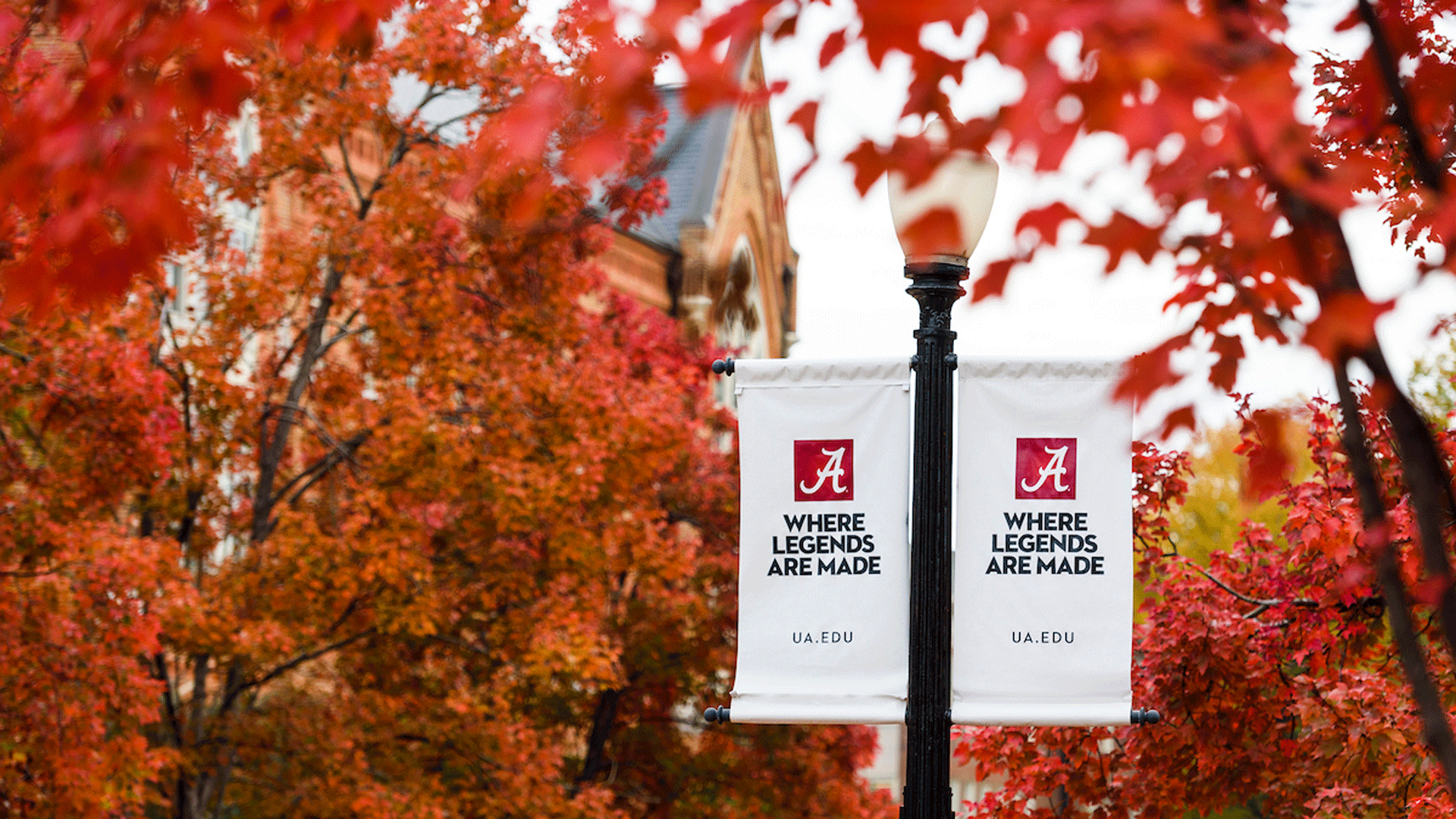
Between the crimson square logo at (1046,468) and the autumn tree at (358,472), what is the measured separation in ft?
18.4

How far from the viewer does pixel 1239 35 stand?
244 centimetres

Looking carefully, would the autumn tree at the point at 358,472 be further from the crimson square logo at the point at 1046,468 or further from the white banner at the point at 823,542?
the crimson square logo at the point at 1046,468

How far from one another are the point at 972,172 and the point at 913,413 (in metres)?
1.11

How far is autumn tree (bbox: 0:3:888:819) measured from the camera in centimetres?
1031

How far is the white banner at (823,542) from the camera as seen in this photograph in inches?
218

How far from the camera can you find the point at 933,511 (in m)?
5.33

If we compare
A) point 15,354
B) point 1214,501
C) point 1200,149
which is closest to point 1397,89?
point 1200,149

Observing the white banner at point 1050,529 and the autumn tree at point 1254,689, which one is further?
the autumn tree at point 1254,689

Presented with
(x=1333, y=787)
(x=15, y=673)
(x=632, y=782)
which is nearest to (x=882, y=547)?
(x=1333, y=787)

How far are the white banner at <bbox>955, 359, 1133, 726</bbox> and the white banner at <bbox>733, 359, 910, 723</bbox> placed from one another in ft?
0.91

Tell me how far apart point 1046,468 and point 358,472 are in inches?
368

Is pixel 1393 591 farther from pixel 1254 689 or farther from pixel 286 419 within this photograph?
pixel 286 419

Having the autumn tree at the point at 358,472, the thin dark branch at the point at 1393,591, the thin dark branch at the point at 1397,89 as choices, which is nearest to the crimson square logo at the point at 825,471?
the thin dark branch at the point at 1397,89

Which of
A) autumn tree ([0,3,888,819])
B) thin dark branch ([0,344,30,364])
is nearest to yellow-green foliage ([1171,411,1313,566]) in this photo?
autumn tree ([0,3,888,819])
